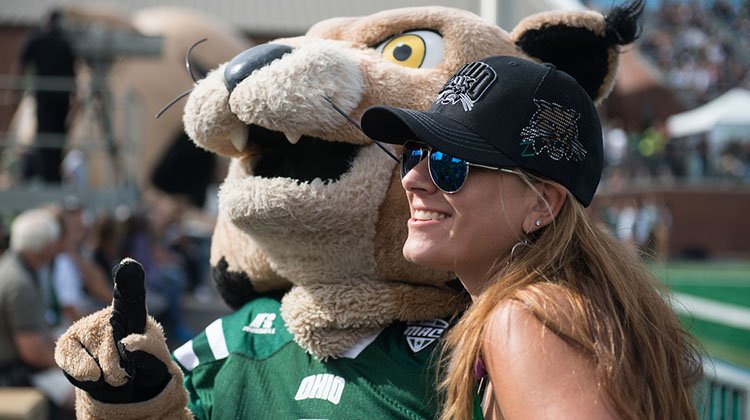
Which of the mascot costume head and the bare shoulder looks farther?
the mascot costume head

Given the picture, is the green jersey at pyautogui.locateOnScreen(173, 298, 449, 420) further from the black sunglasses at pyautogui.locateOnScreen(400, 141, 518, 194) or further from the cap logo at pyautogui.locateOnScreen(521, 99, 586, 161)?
the cap logo at pyautogui.locateOnScreen(521, 99, 586, 161)

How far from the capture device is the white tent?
2295cm

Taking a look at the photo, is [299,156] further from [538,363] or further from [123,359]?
[538,363]

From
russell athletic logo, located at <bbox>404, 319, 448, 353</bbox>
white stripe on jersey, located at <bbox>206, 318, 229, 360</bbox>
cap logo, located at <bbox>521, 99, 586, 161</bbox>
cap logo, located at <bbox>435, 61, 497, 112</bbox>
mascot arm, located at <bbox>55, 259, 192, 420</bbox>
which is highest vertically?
cap logo, located at <bbox>435, 61, 497, 112</bbox>

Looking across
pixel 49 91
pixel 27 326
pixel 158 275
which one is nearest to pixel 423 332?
pixel 27 326

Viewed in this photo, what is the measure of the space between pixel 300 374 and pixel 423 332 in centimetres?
31

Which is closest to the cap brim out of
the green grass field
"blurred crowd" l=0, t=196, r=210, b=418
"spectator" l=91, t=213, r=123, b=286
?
the green grass field

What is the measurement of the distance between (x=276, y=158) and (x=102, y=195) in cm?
728

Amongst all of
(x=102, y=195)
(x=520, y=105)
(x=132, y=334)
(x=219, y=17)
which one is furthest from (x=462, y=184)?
(x=219, y=17)

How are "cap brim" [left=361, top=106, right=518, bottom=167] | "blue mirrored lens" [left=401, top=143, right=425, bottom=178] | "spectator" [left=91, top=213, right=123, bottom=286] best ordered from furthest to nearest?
1. "spectator" [left=91, top=213, right=123, bottom=286]
2. "blue mirrored lens" [left=401, top=143, right=425, bottom=178]
3. "cap brim" [left=361, top=106, right=518, bottom=167]

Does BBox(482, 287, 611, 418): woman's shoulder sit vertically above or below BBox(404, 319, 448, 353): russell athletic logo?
above

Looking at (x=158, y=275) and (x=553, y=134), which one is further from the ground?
(x=553, y=134)

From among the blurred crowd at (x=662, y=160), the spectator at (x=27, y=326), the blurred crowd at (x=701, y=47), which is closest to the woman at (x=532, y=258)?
the spectator at (x=27, y=326)

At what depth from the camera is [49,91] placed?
834cm
